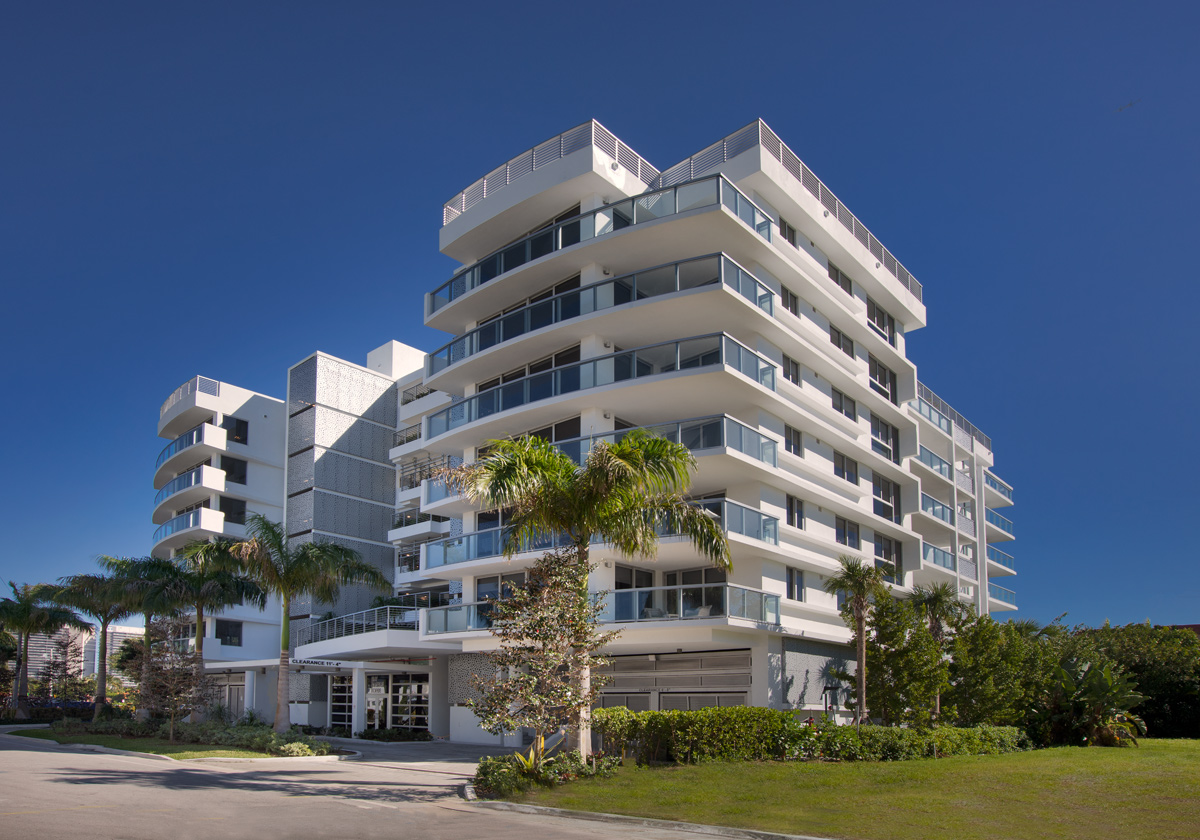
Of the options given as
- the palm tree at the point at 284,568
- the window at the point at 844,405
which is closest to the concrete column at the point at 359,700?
the palm tree at the point at 284,568

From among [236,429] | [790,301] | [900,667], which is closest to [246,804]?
[900,667]

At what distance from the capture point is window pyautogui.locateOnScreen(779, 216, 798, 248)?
34.4m

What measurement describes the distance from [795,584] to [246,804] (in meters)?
20.3

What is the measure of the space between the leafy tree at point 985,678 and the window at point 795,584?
5280mm

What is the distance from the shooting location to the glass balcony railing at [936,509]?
4314 centimetres

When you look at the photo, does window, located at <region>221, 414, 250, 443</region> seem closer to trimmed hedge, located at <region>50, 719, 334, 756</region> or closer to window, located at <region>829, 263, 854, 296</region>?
trimmed hedge, located at <region>50, 719, 334, 756</region>

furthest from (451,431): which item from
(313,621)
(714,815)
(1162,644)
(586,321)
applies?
(1162,644)

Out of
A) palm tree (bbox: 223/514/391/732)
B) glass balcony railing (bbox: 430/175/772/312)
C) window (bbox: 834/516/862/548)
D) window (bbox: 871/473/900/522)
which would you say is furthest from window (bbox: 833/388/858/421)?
palm tree (bbox: 223/514/391/732)

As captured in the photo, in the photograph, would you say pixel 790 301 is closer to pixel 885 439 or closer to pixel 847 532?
pixel 847 532

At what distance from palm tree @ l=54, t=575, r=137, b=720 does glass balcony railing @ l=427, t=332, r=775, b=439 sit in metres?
22.3

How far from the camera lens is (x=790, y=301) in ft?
113

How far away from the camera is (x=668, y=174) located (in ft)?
115

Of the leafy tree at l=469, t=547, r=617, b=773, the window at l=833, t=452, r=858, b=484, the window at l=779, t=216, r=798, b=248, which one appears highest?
the window at l=779, t=216, r=798, b=248

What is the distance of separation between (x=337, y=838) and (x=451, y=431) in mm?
22355
